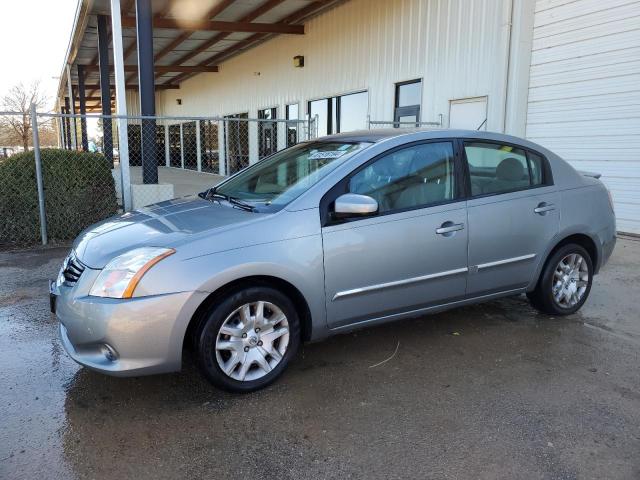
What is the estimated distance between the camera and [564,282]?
466 centimetres

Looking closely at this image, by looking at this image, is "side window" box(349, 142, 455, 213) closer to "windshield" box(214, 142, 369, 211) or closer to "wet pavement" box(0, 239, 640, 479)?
"windshield" box(214, 142, 369, 211)

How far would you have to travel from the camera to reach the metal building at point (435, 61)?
8.41 metres

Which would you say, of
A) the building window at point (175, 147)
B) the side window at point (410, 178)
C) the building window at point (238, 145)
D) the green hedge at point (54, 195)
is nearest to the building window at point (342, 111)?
the building window at point (238, 145)

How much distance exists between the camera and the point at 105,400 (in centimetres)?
325

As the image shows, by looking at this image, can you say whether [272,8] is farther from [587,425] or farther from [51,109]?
[51,109]

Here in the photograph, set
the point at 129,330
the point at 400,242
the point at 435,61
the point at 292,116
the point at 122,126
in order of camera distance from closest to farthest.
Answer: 1. the point at 129,330
2. the point at 400,242
3. the point at 122,126
4. the point at 435,61
5. the point at 292,116

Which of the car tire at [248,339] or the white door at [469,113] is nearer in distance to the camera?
the car tire at [248,339]

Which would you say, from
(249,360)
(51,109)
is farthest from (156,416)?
(51,109)

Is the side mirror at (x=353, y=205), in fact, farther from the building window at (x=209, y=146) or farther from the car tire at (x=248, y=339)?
the building window at (x=209, y=146)

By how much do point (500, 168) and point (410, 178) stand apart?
924 mm

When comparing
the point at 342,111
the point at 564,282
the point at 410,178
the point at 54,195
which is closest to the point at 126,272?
the point at 410,178

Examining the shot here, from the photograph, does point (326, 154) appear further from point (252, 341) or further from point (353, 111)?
point (353, 111)

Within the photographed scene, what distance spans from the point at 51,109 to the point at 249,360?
41.2 metres

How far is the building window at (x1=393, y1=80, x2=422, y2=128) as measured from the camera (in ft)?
39.1
